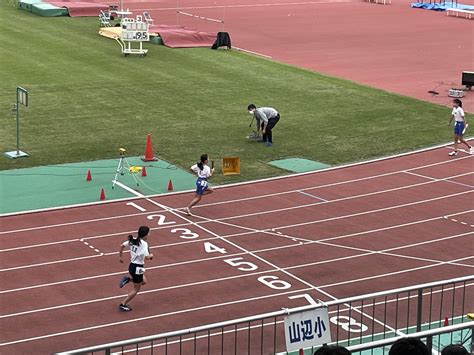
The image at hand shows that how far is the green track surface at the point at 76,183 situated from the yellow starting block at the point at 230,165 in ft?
2.69

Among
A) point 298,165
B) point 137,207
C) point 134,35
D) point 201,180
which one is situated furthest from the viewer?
point 134,35

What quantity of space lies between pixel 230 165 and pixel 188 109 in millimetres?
8173

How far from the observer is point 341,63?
4466cm

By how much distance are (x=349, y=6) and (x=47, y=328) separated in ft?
173

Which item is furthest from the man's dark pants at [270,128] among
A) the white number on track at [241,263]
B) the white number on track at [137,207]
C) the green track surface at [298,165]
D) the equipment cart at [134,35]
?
the equipment cart at [134,35]

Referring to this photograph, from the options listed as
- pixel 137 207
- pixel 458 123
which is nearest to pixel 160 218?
pixel 137 207

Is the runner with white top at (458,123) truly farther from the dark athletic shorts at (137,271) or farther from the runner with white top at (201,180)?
the dark athletic shorts at (137,271)

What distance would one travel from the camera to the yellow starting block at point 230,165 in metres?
26.5

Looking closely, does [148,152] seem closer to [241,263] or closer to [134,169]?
[134,169]

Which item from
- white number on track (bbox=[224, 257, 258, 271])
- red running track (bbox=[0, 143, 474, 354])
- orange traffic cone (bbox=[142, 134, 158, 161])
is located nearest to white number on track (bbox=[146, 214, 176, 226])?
red running track (bbox=[0, 143, 474, 354])

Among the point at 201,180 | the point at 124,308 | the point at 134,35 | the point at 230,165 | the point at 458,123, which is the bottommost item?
the point at 124,308

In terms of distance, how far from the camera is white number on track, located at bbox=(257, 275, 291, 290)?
19.7 meters

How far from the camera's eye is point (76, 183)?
26141mm

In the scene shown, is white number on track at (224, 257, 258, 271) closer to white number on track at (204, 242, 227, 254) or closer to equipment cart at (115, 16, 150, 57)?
white number on track at (204, 242, 227, 254)
